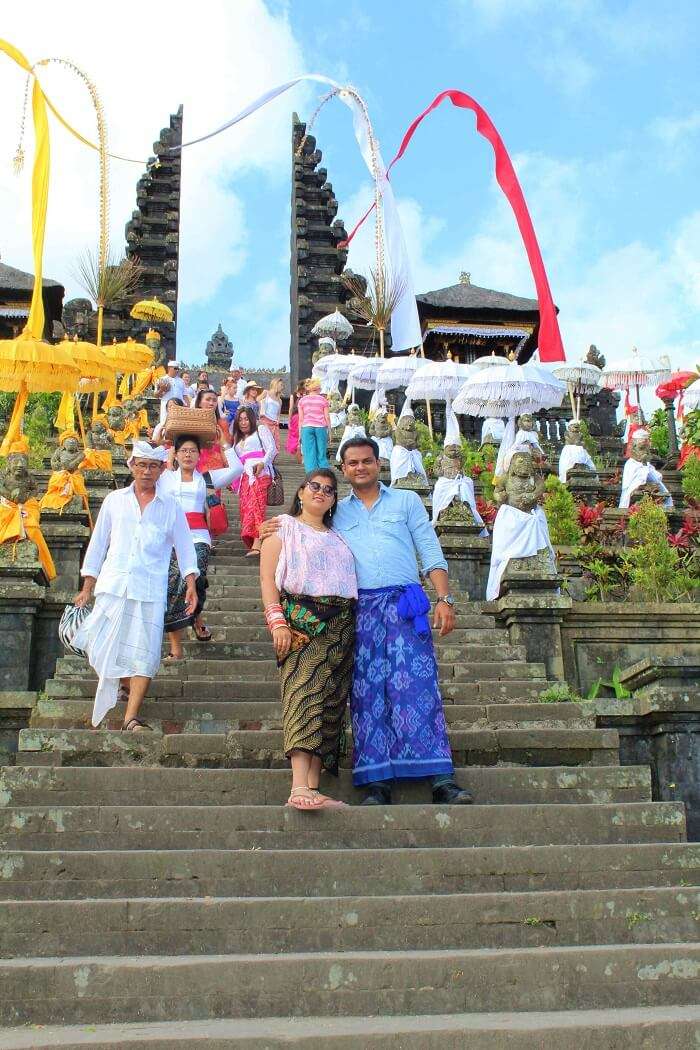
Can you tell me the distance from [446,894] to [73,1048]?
166 cm

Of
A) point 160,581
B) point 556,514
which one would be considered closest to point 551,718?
point 160,581

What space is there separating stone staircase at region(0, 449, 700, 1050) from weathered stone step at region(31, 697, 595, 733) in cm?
1

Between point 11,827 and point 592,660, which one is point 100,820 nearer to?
point 11,827

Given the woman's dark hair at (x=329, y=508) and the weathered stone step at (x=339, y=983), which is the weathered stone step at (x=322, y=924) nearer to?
the weathered stone step at (x=339, y=983)

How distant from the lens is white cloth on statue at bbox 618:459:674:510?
1508 centimetres

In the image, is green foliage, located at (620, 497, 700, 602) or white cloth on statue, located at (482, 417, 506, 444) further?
white cloth on statue, located at (482, 417, 506, 444)

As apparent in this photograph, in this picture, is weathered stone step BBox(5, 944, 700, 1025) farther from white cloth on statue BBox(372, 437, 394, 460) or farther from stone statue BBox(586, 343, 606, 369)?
stone statue BBox(586, 343, 606, 369)

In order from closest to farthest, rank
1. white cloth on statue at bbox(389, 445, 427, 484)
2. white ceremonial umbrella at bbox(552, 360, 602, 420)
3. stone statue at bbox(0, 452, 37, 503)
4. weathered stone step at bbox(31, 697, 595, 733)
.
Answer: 1. weathered stone step at bbox(31, 697, 595, 733)
2. stone statue at bbox(0, 452, 37, 503)
3. white cloth on statue at bbox(389, 445, 427, 484)
4. white ceremonial umbrella at bbox(552, 360, 602, 420)

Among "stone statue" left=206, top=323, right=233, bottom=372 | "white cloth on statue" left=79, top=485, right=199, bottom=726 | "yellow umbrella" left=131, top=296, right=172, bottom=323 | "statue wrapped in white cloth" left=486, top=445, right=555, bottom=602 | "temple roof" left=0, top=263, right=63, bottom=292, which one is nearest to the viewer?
"white cloth on statue" left=79, top=485, right=199, bottom=726

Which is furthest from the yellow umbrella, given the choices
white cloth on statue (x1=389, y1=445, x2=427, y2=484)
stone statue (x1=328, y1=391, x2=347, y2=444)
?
white cloth on statue (x1=389, y1=445, x2=427, y2=484)

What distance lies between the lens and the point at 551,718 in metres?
6.05

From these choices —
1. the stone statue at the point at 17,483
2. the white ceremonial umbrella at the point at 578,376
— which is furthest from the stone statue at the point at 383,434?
the white ceremonial umbrella at the point at 578,376

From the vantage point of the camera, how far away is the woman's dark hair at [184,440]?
303 inches

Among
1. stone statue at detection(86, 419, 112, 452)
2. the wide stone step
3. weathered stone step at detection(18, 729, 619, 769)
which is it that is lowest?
the wide stone step
